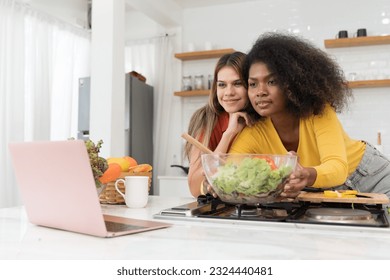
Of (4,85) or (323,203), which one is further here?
(4,85)

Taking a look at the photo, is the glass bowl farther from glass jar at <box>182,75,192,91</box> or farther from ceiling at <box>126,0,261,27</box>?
glass jar at <box>182,75,192,91</box>

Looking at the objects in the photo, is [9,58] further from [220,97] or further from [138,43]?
[220,97]

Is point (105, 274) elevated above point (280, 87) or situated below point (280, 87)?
below

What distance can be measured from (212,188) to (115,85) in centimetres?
233

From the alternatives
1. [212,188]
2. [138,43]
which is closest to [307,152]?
[212,188]

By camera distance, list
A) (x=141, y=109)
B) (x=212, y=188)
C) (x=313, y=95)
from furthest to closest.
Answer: (x=141, y=109)
(x=313, y=95)
(x=212, y=188)

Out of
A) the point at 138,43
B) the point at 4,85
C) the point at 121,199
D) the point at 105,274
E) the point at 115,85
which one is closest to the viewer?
the point at 105,274

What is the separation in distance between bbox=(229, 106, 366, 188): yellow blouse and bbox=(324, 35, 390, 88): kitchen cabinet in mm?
2237

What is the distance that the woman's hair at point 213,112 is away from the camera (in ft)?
6.08

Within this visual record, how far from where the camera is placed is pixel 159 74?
472 cm

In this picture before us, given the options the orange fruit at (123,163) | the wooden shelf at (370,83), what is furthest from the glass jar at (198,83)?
the orange fruit at (123,163)

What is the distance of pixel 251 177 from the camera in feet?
3.38

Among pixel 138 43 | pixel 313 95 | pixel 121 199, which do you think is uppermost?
pixel 138 43

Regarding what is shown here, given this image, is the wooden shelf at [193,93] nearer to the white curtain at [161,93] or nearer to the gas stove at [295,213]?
the white curtain at [161,93]
